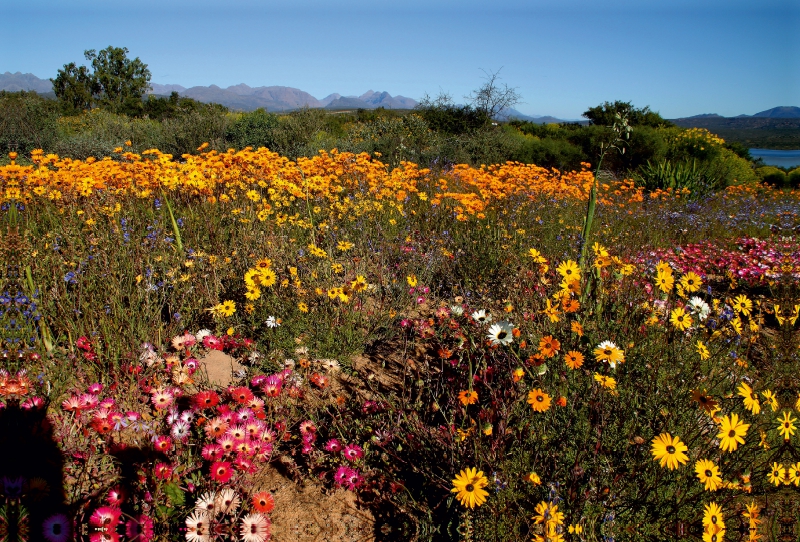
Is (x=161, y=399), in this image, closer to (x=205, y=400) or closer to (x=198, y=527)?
(x=205, y=400)

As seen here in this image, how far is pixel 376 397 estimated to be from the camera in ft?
7.89

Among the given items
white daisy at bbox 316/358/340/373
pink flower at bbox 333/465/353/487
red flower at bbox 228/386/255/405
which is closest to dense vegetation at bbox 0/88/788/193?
white daisy at bbox 316/358/340/373

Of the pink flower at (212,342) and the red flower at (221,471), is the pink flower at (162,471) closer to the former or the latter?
the red flower at (221,471)

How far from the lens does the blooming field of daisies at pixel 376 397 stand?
1667 millimetres

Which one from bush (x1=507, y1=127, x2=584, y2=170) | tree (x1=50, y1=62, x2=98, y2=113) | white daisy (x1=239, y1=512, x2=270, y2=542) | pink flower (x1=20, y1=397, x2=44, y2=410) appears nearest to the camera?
white daisy (x1=239, y1=512, x2=270, y2=542)

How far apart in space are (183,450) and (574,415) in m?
1.77

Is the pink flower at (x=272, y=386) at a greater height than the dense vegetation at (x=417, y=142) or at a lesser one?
lesser

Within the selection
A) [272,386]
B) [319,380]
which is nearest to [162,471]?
[272,386]

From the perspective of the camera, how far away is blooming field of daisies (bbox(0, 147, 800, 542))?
1.67m

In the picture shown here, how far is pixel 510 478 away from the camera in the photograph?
176 cm

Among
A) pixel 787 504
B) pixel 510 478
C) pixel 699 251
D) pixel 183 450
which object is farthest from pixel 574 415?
pixel 699 251

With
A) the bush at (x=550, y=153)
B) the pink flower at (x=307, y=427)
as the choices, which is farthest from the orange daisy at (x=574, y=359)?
the bush at (x=550, y=153)

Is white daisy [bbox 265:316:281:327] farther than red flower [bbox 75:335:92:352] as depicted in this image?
Yes

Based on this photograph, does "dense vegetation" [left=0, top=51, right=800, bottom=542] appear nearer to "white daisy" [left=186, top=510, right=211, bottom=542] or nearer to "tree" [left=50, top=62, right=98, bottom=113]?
"white daisy" [left=186, top=510, right=211, bottom=542]
